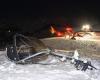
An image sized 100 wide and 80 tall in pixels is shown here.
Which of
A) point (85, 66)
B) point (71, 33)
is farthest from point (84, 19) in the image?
point (85, 66)

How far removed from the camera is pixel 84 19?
3347 cm

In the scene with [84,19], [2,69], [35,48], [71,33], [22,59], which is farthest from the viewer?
[84,19]

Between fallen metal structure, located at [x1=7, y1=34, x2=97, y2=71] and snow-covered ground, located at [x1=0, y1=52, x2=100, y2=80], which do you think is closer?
snow-covered ground, located at [x1=0, y1=52, x2=100, y2=80]

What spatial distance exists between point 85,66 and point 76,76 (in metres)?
0.84

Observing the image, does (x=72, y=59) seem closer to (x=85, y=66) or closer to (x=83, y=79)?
(x=85, y=66)

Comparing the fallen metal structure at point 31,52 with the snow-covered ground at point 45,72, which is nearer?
the snow-covered ground at point 45,72

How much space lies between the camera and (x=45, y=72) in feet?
29.0

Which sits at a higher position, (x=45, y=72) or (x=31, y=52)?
(x=31, y=52)

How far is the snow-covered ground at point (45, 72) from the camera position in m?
8.14

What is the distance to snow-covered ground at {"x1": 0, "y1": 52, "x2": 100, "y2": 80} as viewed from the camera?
8141mm

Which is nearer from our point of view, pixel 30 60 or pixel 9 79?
pixel 9 79

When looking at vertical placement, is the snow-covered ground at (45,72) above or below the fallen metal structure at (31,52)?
below

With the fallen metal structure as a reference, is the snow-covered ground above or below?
below

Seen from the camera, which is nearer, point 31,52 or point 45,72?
point 45,72
